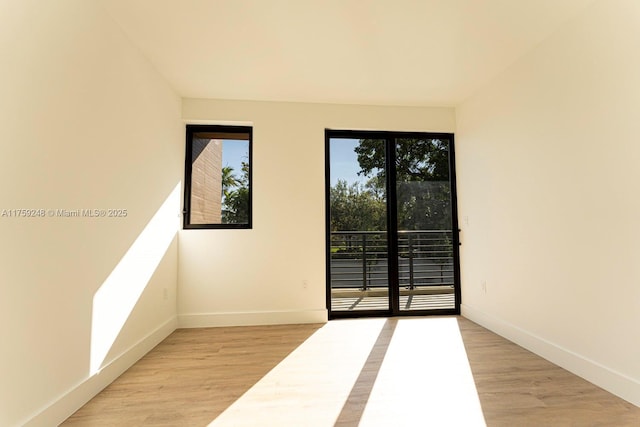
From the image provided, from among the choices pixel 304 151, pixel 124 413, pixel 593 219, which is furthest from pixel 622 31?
pixel 124 413

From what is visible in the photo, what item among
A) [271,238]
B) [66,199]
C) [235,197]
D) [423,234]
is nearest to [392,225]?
[423,234]

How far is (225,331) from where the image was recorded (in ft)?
10.2

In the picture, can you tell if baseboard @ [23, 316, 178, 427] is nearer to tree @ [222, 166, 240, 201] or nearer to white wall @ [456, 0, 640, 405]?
tree @ [222, 166, 240, 201]

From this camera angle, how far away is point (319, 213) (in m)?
3.45

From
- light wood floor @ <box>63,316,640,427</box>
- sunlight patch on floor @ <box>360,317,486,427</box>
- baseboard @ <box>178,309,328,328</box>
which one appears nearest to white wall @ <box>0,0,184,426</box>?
light wood floor @ <box>63,316,640,427</box>

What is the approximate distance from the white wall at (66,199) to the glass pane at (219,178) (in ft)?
2.99

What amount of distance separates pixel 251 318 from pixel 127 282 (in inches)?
55.4

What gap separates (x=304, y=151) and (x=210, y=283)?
6.01 feet

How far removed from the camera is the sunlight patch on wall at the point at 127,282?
1918 millimetres

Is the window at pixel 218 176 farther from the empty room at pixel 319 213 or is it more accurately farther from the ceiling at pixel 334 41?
the ceiling at pixel 334 41

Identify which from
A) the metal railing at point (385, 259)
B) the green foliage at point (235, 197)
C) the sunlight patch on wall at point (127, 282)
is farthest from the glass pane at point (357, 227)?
the sunlight patch on wall at point (127, 282)

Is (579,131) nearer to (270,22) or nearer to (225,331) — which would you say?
(270,22)

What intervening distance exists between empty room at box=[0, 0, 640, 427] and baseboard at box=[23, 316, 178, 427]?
0.02 metres

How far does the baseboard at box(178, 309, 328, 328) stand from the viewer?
127 inches
